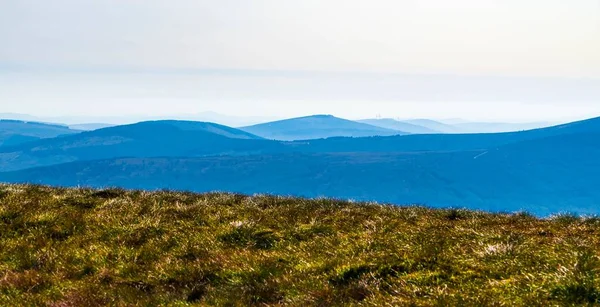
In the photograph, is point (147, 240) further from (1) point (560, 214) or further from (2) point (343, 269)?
(1) point (560, 214)

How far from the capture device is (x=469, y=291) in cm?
847

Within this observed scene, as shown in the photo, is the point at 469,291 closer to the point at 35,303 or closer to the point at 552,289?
the point at 552,289

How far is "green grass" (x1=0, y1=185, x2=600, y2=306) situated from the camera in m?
8.73

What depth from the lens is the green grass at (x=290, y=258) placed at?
8727 millimetres

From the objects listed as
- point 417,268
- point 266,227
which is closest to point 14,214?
point 266,227

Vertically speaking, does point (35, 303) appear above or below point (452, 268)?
below

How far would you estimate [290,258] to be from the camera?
11.6 metres

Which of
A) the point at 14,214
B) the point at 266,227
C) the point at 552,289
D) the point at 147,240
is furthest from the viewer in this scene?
the point at 14,214

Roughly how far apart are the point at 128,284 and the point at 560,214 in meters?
13.6

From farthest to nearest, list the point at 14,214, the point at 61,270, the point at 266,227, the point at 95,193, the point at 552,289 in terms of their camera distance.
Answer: the point at 95,193 < the point at 14,214 < the point at 266,227 < the point at 61,270 < the point at 552,289

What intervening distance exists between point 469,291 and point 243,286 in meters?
4.02

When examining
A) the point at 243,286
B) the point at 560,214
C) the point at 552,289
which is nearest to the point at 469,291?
the point at 552,289

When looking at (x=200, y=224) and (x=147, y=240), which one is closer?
(x=147, y=240)

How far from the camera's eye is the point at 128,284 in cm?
1056
